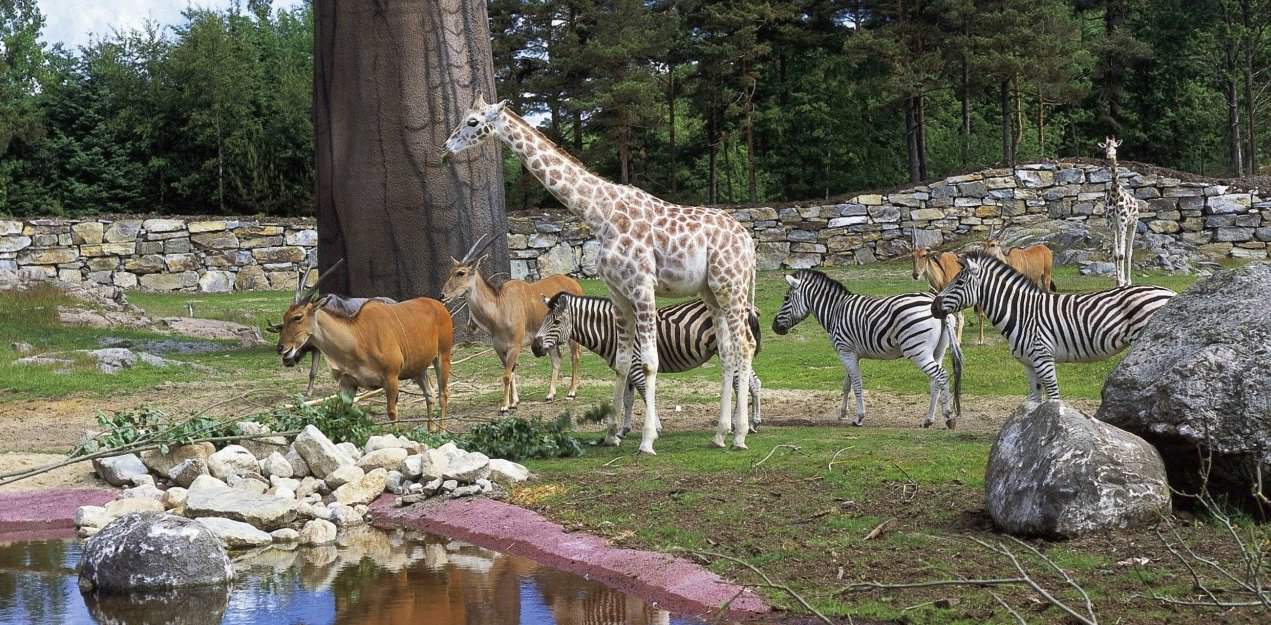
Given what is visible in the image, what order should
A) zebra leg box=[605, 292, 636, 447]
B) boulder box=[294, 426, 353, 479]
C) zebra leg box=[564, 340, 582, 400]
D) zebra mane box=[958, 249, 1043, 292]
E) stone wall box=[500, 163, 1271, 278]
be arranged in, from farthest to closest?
stone wall box=[500, 163, 1271, 278], zebra leg box=[564, 340, 582, 400], zebra mane box=[958, 249, 1043, 292], zebra leg box=[605, 292, 636, 447], boulder box=[294, 426, 353, 479]

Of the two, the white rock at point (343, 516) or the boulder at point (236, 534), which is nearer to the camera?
the boulder at point (236, 534)

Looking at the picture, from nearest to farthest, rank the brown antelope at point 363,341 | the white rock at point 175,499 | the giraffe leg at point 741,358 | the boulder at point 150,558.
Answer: the boulder at point 150,558 → the white rock at point 175,499 → the giraffe leg at point 741,358 → the brown antelope at point 363,341

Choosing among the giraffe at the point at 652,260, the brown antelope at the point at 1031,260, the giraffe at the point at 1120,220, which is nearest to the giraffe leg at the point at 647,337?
the giraffe at the point at 652,260

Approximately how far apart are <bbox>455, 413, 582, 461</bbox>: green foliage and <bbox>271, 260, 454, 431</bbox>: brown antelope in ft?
1.88

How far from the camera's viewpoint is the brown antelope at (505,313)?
47.2 ft

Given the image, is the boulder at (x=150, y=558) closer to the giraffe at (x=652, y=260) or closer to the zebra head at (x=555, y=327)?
the giraffe at (x=652, y=260)

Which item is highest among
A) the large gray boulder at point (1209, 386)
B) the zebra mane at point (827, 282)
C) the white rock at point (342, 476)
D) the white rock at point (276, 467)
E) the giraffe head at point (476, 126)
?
the giraffe head at point (476, 126)

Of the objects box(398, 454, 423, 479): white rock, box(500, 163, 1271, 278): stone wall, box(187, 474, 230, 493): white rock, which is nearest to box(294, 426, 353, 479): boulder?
box(398, 454, 423, 479): white rock

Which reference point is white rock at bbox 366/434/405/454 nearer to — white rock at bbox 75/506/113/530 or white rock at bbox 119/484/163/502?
white rock at bbox 119/484/163/502

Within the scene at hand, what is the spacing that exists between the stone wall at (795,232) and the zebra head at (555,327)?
54.0 ft

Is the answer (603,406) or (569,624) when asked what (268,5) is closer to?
(603,406)

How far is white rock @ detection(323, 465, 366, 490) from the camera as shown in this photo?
10402 millimetres

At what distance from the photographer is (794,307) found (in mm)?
14148

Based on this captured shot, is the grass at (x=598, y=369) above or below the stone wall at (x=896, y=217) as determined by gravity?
below
